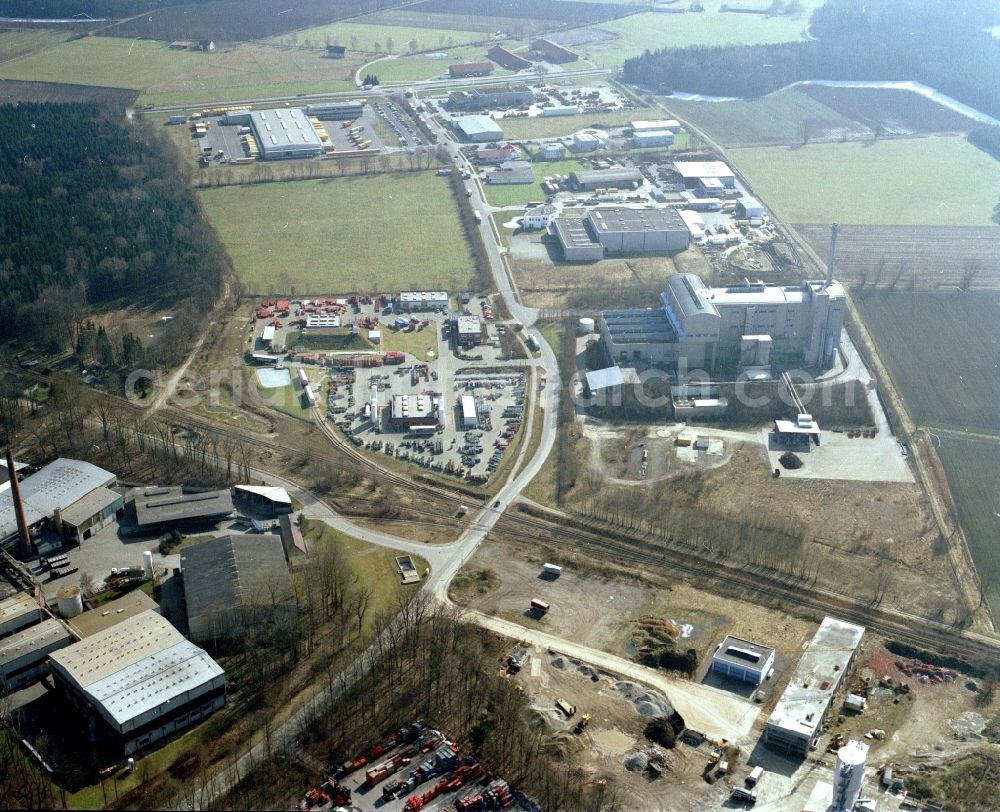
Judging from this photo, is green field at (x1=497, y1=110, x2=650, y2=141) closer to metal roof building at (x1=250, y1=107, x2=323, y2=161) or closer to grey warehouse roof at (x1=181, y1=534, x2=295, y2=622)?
metal roof building at (x1=250, y1=107, x2=323, y2=161)

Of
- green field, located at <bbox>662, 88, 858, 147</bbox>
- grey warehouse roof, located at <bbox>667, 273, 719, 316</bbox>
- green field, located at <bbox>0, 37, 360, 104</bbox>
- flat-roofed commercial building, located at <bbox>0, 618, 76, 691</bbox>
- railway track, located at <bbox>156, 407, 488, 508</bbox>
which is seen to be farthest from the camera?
green field, located at <bbox>0, 37, 360, 104</bbox>

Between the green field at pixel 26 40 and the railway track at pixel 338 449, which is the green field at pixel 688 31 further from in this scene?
the railway track at pixel 338 449

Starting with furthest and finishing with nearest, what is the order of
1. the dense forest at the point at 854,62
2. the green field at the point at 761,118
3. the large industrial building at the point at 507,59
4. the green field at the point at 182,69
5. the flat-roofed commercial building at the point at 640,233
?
1. the large industrial building at the point at 507,59
2. the dense forest at the point at 854,62
3. the green field at the point at 182,69
4. the green field at the point at 761,118
5. the flat-roofed commercial building at the point at 640,233

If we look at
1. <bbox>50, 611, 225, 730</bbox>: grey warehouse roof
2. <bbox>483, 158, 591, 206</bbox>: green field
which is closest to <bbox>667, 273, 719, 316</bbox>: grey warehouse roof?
<bbox>483, 158, 591, 206</bbox>: green field

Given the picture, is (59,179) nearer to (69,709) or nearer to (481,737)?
(69,709)

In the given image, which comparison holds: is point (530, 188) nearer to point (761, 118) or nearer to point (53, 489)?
point (761, 118)

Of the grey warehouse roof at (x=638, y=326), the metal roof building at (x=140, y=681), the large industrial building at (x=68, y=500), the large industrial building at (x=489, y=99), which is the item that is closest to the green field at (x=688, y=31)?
the large industrial building at (x=489, y=99)
